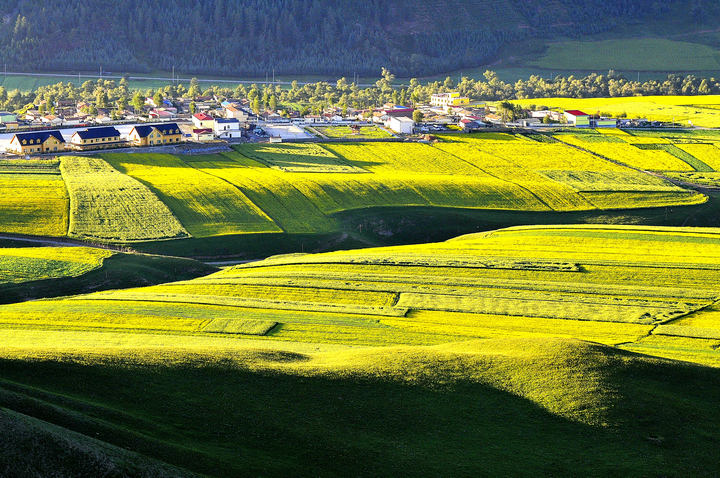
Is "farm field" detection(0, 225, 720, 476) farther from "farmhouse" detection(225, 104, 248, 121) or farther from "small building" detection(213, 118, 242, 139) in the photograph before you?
"farmhouse" detection(225, 104, 248, 121)

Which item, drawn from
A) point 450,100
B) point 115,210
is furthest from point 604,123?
point 115,210

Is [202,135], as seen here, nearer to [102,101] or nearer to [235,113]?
[235,113]

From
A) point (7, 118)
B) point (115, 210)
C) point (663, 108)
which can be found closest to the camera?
point (115, 210)

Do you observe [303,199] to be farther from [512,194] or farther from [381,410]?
[381,410]

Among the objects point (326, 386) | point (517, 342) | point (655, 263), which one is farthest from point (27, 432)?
point (655, 263)

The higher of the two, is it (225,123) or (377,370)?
(377,370)

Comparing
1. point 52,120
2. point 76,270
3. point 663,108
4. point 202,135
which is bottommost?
point 76,270

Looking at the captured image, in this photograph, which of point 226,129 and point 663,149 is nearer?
point 663,149

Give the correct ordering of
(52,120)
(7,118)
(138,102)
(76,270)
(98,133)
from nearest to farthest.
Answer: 1. (76,270)
2. (98,133)
3. (7,118)
4. (52,120)
5. (138,102)
